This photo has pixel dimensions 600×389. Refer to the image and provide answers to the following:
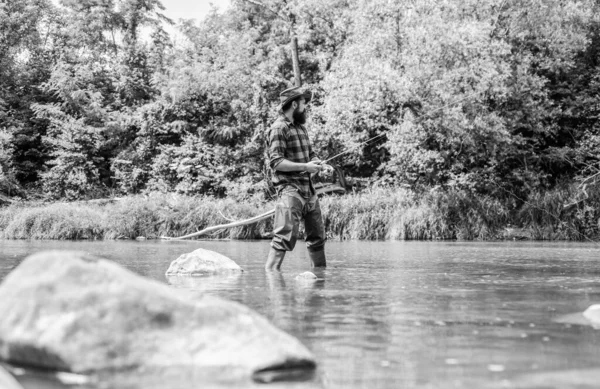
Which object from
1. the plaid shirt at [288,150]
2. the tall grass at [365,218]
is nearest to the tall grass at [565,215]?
the tall grass at [365,218]

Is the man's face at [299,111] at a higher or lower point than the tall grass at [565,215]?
higher

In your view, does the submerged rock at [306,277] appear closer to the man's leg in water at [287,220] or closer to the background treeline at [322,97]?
the man's leg in water at [287,220]

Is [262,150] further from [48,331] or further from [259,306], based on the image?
[48,331]

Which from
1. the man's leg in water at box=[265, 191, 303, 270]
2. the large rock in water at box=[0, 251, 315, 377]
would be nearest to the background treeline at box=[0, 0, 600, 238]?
the man's leg in water at box=[265, 191, 303, 270]

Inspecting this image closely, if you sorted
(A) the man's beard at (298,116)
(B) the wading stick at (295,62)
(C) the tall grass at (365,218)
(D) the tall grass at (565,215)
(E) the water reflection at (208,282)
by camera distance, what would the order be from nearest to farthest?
(E) the water reflection at (208,282), (A) the man's beard at (298,116), (D) the tall grass at (565,215), (C) the tall grass at (365,218), (B) the wading stick at (295,62)

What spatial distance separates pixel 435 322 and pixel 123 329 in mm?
2212

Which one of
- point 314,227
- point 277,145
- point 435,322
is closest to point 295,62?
point 314,227

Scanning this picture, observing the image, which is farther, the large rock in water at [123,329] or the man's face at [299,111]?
the man's face at [299,111]

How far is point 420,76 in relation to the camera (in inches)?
901

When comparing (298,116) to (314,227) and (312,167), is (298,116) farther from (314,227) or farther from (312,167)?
(314,227)

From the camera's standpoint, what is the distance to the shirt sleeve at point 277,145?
843cm

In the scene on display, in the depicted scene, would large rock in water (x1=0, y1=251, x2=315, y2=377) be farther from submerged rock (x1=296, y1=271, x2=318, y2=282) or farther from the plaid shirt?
the plaid shirt

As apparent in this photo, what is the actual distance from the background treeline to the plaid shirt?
14107 mm

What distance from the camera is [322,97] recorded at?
32.8 m
